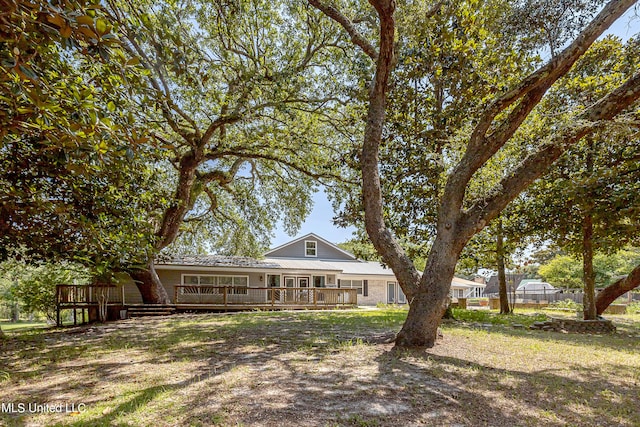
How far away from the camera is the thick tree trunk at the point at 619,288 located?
10383 millimetres

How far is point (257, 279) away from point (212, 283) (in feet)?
8.27

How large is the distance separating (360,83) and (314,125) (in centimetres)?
328

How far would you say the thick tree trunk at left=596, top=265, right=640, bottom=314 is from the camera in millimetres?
10383

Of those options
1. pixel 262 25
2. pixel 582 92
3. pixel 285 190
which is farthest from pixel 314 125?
pixel 582 92

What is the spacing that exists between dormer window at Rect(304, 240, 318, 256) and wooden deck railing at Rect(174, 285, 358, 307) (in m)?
5.94

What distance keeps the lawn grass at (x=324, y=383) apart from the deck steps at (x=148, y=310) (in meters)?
7.09

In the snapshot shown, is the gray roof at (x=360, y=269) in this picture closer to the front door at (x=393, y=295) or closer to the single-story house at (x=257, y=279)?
the single-story house at (x=257, y=279)

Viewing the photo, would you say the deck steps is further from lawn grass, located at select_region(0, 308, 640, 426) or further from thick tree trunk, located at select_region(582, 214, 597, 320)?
thick tree trunk, located at select_region(582, 214, 597, 320)

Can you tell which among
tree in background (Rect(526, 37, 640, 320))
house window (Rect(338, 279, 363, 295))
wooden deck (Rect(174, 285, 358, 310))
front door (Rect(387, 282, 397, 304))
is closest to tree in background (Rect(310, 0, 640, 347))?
tree in background (Rect(526, 37, 640, 320))

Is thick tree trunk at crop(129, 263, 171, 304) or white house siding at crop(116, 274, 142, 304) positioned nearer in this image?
thick tree trunk at crop(129, 263, 171, 304)

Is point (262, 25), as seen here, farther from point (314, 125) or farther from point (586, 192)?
point (586, 192)

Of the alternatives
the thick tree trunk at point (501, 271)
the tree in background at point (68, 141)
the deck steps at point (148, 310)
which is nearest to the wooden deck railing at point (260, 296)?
the deck steps at point (148, 310)

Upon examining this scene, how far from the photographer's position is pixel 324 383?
4.12m

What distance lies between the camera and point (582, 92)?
29.6ft
